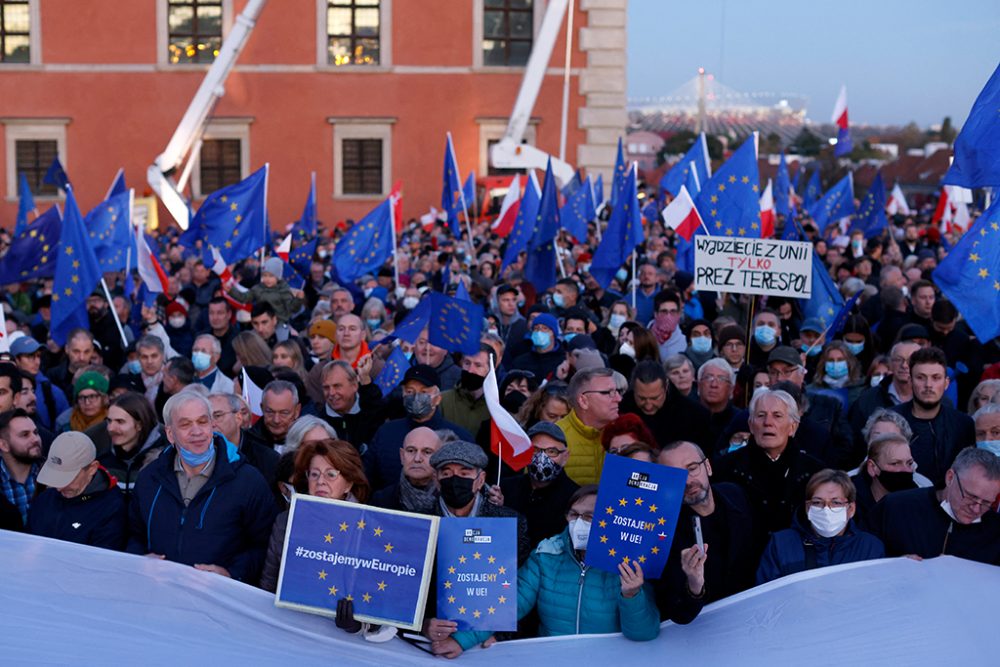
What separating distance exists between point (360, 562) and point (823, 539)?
1.87 meters

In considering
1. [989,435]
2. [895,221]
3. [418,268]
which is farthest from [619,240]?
[895,221]

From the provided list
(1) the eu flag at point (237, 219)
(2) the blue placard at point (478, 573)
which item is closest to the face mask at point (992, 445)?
(2) the blue placard at point (478, 573)

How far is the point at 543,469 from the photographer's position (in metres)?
6.32

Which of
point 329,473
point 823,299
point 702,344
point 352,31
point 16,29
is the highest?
point 352,31

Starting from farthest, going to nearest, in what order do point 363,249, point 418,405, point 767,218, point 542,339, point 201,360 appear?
point 767,218 < point 363,249 < point 542,339 < point 201,360 < point 418,405

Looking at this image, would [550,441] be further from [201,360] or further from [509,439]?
[201,360]

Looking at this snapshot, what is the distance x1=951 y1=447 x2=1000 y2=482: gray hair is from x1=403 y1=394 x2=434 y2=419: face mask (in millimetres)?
2947

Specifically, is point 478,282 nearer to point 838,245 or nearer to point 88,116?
point 838,245

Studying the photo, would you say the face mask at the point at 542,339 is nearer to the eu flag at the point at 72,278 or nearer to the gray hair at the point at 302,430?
the gray hair at the point at 302,430

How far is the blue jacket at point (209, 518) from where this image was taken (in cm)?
586

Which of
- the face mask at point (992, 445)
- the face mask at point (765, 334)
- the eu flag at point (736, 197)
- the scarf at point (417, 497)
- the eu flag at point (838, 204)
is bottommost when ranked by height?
the eu flag at point (838, 204)

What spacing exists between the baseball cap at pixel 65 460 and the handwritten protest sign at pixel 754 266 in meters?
5.76

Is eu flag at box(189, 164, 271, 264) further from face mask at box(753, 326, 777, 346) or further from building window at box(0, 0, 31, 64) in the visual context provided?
building window at box(0, 0, 31, 64)

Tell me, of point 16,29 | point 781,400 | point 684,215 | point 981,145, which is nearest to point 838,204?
point 684,215
